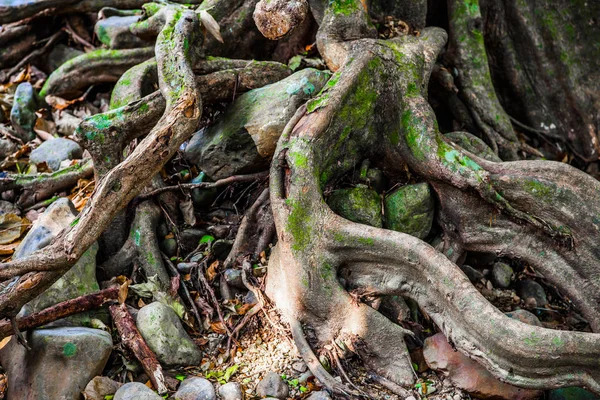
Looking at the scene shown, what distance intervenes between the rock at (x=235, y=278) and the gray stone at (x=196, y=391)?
101cm

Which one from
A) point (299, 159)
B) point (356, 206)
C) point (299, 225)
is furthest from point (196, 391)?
point (356, 206)

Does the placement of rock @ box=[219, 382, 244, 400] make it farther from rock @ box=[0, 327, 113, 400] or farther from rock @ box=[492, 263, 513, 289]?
rock @ box=[492, 263, 513, 289]

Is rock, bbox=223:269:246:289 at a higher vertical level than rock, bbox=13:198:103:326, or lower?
lower

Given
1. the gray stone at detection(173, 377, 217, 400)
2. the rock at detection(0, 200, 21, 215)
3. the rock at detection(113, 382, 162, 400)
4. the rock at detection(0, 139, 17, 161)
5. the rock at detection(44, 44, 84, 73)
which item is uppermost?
the rock at detection(44, 44, 84, 73)

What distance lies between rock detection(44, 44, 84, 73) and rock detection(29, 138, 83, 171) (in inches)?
70.9

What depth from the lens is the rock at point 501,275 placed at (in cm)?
508

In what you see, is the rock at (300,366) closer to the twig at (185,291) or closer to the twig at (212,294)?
the twig at (212,294)

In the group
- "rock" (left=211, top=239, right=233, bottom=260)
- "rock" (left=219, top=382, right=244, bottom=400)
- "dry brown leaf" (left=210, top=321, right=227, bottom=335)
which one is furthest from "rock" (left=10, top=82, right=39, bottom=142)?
"rock" (left=219, top=382, right=244, bottom=400)

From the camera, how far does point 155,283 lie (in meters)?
4.46

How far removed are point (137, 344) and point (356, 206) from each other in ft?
6.32

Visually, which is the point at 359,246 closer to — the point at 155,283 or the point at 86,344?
the point at 155,283

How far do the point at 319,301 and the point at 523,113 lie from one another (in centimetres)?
409

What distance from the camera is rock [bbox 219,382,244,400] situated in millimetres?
3641

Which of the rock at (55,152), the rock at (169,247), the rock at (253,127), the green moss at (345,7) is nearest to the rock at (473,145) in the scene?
the rock at (253,127)
